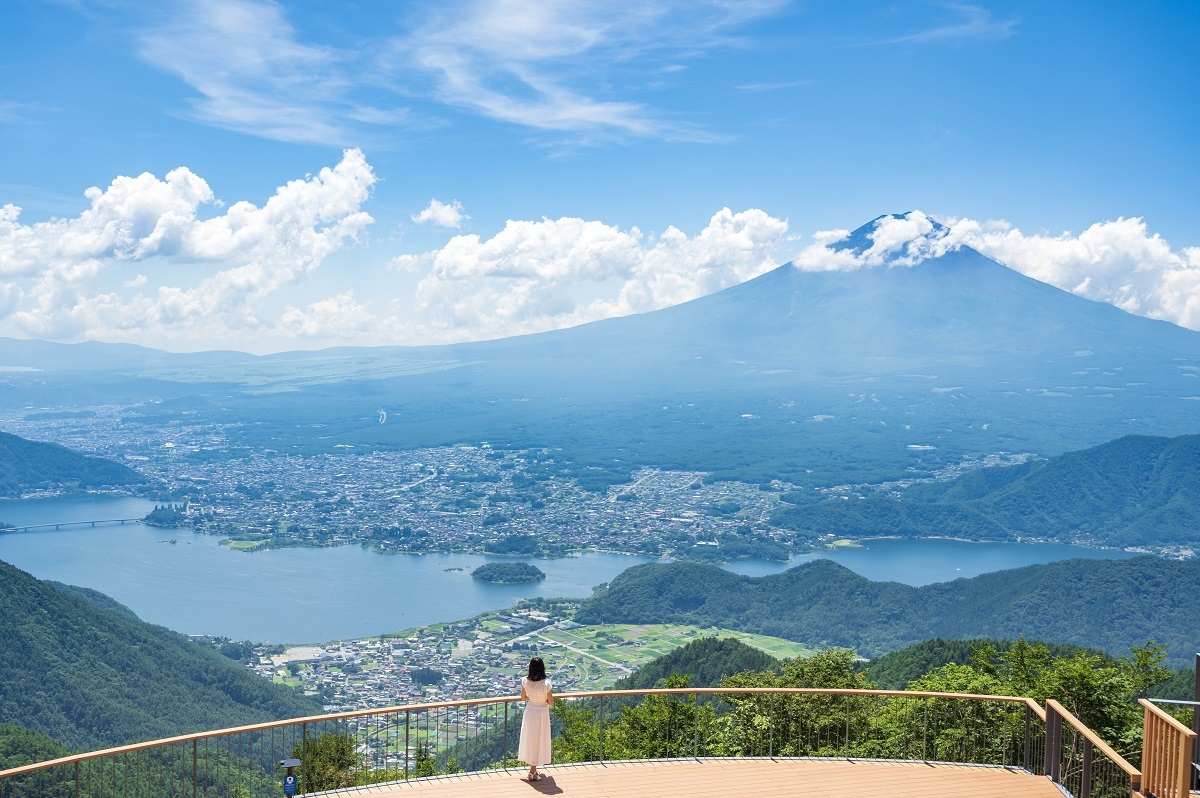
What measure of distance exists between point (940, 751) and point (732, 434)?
153 meters

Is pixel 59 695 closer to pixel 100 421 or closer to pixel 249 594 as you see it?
pixel 249 594

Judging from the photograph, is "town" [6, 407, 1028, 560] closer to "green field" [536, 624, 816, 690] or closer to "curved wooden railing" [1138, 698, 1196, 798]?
"green field" [536, 624, 816, 690]

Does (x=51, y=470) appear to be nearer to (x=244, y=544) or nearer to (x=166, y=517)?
(x=166, y=517)

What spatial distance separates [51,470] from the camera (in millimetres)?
130625

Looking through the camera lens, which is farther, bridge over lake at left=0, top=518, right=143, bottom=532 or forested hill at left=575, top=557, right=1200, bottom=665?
bridge over lake at left=0, top=518, right=143, bottom=532

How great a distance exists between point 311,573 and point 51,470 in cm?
6552

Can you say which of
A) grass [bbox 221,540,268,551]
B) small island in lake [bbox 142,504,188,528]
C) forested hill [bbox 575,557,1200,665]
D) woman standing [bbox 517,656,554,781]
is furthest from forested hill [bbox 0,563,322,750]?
small island in lake [bbox 142,504,188,528]

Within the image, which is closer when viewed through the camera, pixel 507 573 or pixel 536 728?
pixel 536 728

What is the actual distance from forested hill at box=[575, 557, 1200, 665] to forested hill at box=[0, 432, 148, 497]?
8595 cm

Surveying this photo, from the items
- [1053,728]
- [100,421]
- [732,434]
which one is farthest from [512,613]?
[100,421]

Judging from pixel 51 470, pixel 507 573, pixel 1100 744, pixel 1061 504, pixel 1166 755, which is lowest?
pixel 507 573

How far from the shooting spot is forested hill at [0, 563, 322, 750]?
3884 cm

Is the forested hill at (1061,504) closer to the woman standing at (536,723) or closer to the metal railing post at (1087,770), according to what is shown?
the woman standing at (536,723)

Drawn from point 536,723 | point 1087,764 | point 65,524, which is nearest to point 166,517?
point 65,524
